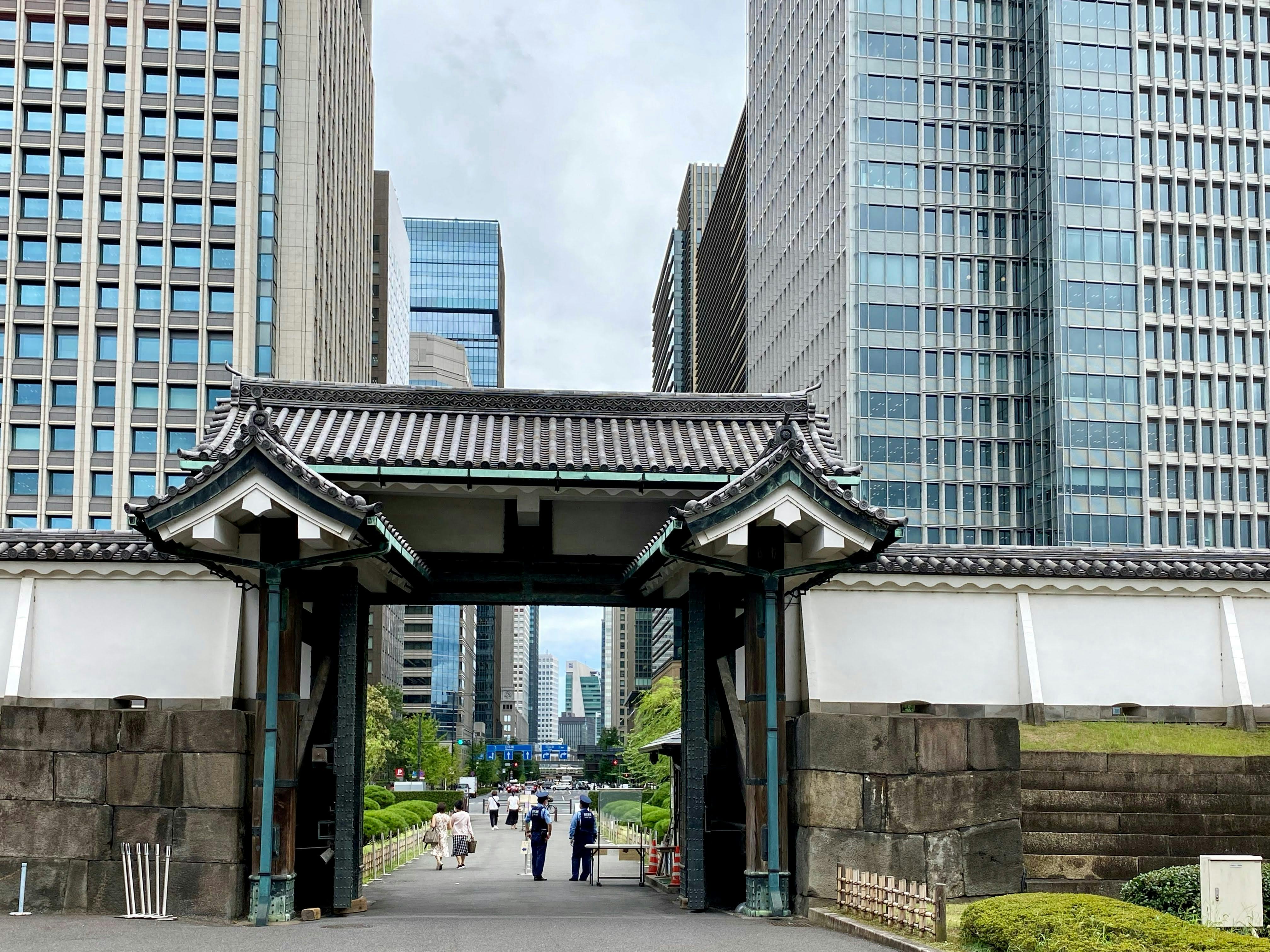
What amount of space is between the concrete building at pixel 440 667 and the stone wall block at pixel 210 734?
143 m

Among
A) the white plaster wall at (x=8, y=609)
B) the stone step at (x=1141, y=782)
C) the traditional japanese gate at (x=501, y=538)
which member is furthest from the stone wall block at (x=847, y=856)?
the white plaster wall at (x=8, y=609)

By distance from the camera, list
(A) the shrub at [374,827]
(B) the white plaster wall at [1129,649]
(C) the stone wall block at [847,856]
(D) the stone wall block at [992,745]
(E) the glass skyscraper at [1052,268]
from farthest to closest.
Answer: (E) the glass skyscraper at [1052,268], (A) the shrub at [374,827], (B) the white plaster wall at [1129,649], (D) the stone wall block at [992,745], (C) the stone wall block at [847,856]

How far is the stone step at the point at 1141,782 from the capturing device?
1770 centimetres

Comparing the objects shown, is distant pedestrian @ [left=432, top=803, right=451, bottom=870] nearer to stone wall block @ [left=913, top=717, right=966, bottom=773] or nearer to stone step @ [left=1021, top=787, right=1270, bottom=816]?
stone step @ [left=1021, top=787, right=1270, bottom=816]

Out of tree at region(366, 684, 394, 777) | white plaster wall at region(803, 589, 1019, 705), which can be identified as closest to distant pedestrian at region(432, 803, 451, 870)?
white plaster wall at region(803, 589, 1019, 705)

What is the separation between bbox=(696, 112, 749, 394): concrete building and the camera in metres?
134

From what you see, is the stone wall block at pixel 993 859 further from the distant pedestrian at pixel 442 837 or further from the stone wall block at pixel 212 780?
the distant pedestrian at pixel 442 837

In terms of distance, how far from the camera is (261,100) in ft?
258

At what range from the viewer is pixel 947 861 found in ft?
50.8

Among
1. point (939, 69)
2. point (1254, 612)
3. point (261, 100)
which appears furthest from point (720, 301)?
point (1254, 612)

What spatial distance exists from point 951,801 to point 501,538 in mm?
7835

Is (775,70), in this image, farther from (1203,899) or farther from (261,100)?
(1203,899)

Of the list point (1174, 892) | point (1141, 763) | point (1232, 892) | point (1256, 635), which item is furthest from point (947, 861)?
point (1256, 635)

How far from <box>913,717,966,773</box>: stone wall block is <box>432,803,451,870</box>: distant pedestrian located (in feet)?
74.0
